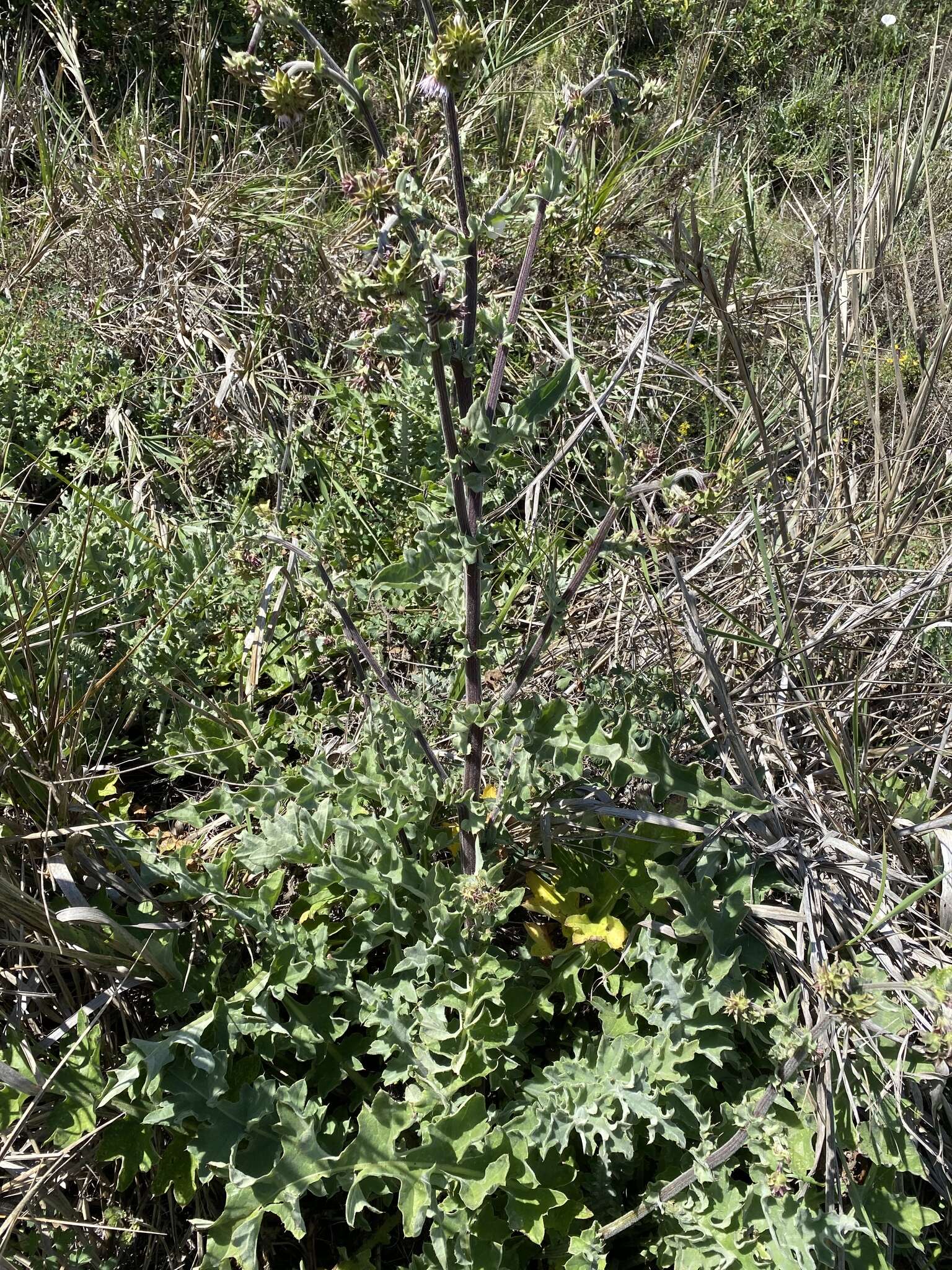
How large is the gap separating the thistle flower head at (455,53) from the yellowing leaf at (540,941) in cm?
155

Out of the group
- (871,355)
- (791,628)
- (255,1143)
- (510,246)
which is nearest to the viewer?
(255,1143)

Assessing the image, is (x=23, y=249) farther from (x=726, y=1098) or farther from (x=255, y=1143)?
(x=726, y=1098)

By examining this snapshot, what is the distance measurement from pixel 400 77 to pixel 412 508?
2355 mm

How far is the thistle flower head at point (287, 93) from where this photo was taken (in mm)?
1419

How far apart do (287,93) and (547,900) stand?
61.2 inches

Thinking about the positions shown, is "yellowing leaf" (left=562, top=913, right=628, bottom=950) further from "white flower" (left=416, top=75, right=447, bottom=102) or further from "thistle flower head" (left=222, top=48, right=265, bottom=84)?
"thistle flower head" (left=222, top=48, right=265, bottom=84)

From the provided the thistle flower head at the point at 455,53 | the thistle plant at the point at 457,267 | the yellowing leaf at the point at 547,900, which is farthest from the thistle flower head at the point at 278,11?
the yellowing leaf at the point at 547,900

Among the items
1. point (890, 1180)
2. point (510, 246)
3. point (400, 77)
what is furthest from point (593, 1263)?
point (400, 77)

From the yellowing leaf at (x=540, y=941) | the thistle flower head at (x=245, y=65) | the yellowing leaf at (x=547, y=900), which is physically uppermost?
the thistle flower head at (x=245, y=65)

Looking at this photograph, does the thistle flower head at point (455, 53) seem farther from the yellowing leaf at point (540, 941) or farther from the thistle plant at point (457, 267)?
the yellowing leaf at point (540, 941)

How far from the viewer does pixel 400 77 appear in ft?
13.3

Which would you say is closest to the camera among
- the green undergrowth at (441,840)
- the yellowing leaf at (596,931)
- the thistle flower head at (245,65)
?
the thistle flower head at (245,65)

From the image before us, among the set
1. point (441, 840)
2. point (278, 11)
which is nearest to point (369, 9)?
point (278, 11)

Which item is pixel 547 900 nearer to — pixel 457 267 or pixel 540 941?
pixel 540 941
